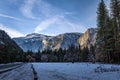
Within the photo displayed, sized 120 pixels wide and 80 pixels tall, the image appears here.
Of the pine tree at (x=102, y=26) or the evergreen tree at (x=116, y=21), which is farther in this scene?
the pine tree at (x=102, y=26)

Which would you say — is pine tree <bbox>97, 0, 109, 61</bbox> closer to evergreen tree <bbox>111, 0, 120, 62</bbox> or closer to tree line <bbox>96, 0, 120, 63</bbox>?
tree line <bbox>96, 0, 120, 63</bbox>

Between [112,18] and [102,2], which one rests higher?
[102,2]

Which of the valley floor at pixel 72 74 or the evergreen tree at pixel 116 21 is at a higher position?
the evergreen tree at pixel 116 21

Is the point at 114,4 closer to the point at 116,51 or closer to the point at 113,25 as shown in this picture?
the point at 113,25

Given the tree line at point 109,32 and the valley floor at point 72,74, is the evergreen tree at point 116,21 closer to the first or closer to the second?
the tree line at point 109,32

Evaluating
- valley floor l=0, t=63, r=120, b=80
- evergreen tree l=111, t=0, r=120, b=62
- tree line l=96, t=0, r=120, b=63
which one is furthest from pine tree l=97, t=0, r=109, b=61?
valley floor l=0, t=63, r=120, b=80

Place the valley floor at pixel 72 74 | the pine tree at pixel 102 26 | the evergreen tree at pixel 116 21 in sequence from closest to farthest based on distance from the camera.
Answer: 1. the valley floor at pixel 72 74
2. the evergreen tree at pixel 116 21
3. the pine tree at pixel 102 26

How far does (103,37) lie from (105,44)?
102 inches

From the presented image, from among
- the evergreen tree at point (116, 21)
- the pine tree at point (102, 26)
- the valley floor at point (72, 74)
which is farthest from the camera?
the pine tree at point (102, 26)

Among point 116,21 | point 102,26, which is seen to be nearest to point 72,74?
point 116,21

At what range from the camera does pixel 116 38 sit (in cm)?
7312

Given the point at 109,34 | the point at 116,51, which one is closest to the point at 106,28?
the point at 109,34

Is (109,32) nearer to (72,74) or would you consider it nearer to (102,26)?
(102,26)

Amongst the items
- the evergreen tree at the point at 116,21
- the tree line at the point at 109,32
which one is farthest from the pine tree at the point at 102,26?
the evergreen tree at the point at 116,21
